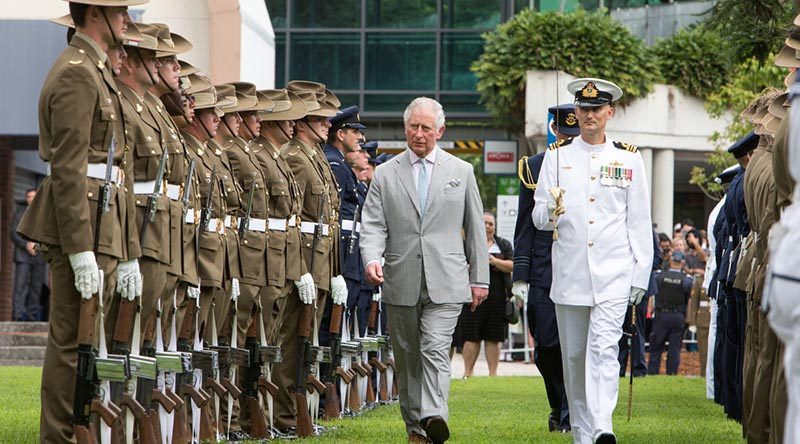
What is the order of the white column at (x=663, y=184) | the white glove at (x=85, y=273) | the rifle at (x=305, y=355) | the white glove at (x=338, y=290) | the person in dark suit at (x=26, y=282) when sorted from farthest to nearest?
the white column at (x=663, y=184) → the person in dark suit at (x=26, y=282) → the white glove at (x=338, y=290) → the rifle at (x=305, y=355) → the white glove at (x=85, y=273)

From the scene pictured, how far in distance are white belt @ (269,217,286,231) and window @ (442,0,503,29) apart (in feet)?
81.4

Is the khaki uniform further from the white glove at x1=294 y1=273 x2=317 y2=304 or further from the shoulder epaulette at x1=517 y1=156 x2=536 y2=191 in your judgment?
the shoulder epaulette at x1=517 y1=156 x2=536 y2=191

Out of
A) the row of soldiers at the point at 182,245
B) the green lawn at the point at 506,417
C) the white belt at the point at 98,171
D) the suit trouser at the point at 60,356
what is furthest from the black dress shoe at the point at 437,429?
the white belt at the point at 98,171

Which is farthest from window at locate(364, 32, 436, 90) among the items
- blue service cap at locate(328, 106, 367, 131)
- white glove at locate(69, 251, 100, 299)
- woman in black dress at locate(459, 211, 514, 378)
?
white glove at locate(69, 251, 100, 299)

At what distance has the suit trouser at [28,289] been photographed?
2614 centimetres

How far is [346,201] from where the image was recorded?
14.5 meters

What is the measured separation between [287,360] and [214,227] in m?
1.87

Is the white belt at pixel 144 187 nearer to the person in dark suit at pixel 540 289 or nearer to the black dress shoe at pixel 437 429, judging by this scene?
the black dress shoe at pixel 437 429

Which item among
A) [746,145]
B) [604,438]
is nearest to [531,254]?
[746,145]

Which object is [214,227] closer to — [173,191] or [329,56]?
[173,191]

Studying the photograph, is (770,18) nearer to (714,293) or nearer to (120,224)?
(714,293)

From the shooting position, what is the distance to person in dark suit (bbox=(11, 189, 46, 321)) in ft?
84.7

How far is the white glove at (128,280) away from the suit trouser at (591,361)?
313 centimetres

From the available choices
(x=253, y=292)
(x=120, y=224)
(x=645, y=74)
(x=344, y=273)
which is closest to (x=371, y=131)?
(x=645, y=74)
